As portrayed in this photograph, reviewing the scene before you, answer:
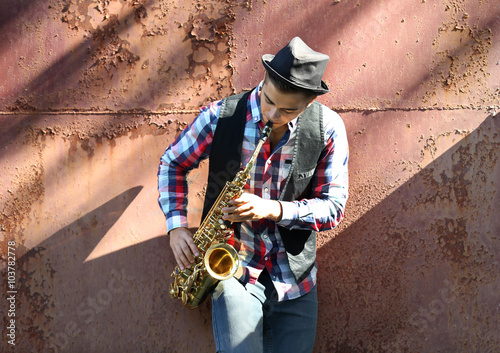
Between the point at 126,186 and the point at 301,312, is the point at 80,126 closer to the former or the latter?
the point at 126,186

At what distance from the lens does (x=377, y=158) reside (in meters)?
2.60

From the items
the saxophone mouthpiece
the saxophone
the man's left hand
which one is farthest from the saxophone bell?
the saxophone mouthpiece

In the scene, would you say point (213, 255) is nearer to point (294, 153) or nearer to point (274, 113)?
point (294, 153)

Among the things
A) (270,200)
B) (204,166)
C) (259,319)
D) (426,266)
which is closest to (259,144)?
(270,200)

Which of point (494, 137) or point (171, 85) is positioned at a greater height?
point (171, 85)

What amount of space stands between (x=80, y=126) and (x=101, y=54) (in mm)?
460

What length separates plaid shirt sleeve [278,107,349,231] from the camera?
2.12m

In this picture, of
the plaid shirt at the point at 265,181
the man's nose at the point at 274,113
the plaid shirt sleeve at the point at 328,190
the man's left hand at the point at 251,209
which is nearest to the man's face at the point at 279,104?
the man's nose at the point at 274,113

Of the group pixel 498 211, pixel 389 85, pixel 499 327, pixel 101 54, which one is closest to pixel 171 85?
pixel 101 54

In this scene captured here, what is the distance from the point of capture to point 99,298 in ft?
8.75

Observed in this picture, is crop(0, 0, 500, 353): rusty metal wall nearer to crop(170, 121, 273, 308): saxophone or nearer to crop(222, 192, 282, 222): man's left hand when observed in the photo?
crop(170, 121, 273, 308): saxophone

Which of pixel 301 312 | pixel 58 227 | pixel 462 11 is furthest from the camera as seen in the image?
pixel 58 227

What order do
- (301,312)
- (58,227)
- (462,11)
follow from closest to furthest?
(301,312) → (462,11) → (58,227)

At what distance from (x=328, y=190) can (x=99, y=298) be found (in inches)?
63.4
